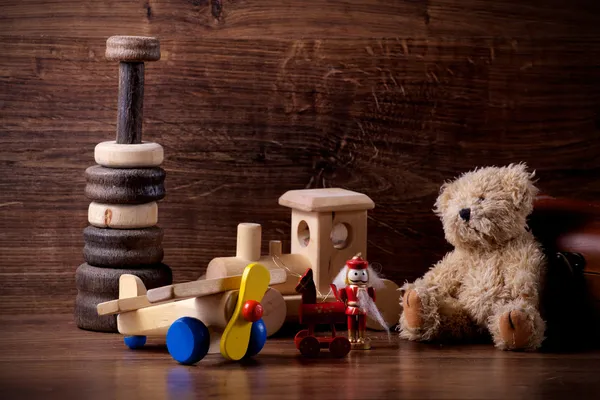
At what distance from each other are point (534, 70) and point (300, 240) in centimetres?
55

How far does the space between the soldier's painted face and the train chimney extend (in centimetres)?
20

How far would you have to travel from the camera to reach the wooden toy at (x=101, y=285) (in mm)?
1564

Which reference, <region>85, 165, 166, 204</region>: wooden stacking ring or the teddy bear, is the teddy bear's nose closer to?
the teddy bear

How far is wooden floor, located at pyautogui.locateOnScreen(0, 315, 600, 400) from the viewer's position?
128 cm

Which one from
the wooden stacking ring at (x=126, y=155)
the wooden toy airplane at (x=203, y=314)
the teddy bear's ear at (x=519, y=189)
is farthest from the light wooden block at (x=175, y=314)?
the teddy bear's ear at (x=519, y=189)

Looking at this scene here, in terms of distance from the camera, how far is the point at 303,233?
1.73m

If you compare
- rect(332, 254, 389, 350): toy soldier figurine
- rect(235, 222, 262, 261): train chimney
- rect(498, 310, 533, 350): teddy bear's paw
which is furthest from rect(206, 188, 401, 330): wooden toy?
rect(498, 310, 533, 350): teddy bear's paw

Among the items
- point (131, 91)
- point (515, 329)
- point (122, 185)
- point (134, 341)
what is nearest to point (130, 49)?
point (131, 91)

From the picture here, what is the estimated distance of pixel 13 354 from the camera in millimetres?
1462

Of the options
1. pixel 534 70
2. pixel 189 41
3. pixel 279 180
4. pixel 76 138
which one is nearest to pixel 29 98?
pixel 76 138

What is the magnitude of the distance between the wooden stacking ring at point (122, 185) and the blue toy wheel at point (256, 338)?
0.94 ft

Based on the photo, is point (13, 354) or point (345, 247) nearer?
point (13, 354)

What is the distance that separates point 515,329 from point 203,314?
1.52 feet

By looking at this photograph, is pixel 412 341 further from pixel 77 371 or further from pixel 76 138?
pixel 76 138
